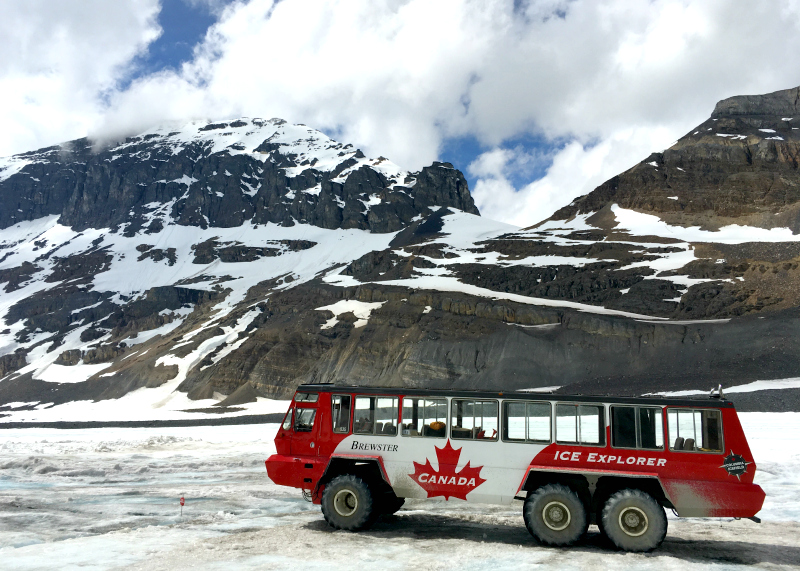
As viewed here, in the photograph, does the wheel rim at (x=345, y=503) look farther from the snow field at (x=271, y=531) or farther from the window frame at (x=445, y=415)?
the window frame at (x=445, y=415)

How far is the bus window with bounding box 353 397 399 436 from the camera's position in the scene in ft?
40.0

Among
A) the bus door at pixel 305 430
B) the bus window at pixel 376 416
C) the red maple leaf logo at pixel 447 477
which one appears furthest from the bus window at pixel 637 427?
the bus door at pixel 305 430

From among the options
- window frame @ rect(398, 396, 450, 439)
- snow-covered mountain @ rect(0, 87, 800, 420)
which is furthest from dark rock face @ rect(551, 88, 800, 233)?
window frame @ rect(398, 396, 450, 439)

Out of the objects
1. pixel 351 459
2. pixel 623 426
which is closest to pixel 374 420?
pixel 351 459

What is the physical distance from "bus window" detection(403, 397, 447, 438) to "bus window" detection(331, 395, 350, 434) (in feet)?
4.11

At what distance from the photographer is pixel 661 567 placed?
938 cm

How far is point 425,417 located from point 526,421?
1.98 m

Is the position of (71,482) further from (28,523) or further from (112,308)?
(112,308)

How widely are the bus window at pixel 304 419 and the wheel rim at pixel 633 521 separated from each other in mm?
6217

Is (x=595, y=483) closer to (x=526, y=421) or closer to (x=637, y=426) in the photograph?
(x=637, y=426)

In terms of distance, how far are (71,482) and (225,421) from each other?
38.3 meters

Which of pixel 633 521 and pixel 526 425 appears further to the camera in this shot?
pixel 526 425

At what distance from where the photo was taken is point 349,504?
12.1m

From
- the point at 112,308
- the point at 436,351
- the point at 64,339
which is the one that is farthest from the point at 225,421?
the point at 112,308
